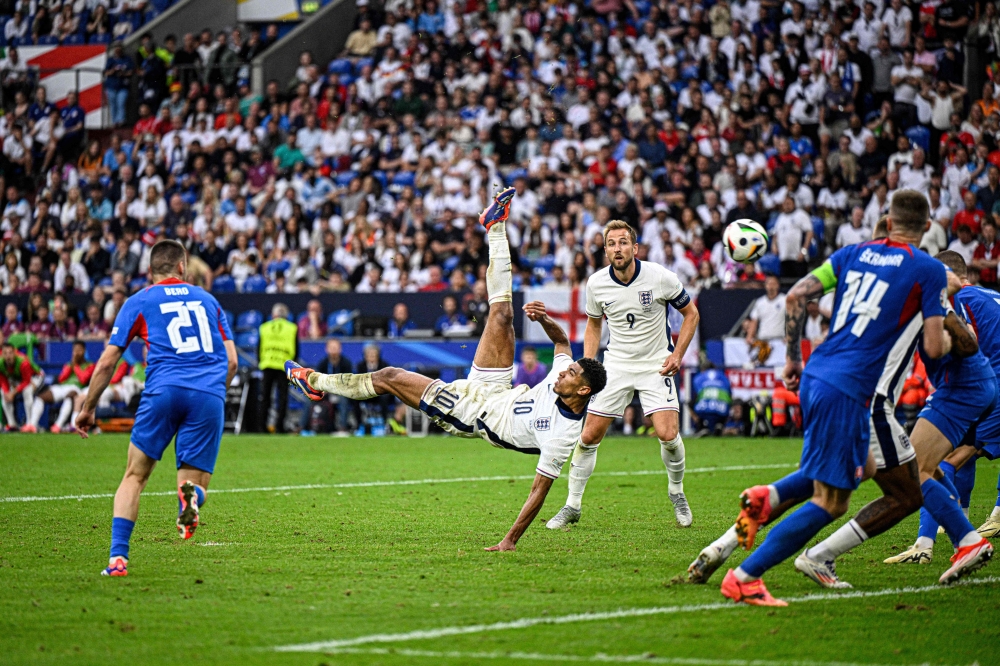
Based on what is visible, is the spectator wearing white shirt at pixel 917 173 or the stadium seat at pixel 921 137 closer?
the spectator wearing white shirt at pixel 917 173

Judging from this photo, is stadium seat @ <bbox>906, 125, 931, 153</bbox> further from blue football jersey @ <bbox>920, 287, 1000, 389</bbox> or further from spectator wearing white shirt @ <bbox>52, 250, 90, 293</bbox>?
spectator wearing white shirt @ <bbox>52, 250, 90, 293</bbox>

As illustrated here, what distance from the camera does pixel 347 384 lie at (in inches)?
384

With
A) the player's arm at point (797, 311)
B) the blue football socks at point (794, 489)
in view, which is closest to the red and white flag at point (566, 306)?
the blue football socks at point (794, 489)

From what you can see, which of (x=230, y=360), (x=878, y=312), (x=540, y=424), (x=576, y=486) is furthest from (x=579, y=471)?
(x=878, y=312)

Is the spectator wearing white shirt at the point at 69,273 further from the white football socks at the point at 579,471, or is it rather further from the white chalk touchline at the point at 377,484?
the white football socks at the point at 579,471

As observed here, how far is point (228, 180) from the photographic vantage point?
27750mm

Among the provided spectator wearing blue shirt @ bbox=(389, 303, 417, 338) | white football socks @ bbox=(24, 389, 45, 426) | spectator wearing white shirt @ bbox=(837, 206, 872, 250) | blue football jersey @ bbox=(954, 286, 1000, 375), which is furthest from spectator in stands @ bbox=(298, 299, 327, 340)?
blue football jersey @ bbox=(954, 286, 1000, 375)

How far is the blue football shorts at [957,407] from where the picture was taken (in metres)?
8.02

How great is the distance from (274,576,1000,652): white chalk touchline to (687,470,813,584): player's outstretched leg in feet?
1.19

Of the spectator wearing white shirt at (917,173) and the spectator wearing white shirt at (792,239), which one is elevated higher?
the spectator wearing white shirt at (917,173)

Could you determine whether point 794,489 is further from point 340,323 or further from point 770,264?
point 340,323

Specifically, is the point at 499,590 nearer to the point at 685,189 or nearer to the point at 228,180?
the point at 685,189

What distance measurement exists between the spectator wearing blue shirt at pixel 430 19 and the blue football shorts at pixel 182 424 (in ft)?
72.8

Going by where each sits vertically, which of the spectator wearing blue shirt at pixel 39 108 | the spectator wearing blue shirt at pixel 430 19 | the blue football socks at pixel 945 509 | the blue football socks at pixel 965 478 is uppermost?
the spectator wearing blue shirt at pixel 430 19
